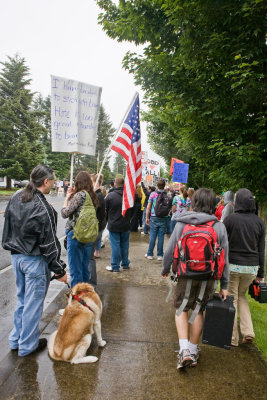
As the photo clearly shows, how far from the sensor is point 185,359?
9.68 ft

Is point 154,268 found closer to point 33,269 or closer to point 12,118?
point 33,269

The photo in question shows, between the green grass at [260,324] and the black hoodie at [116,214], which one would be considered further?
the black hoodie at [116,214]

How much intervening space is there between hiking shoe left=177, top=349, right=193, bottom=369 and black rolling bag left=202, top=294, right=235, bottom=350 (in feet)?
0.88

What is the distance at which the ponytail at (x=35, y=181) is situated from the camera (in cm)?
307

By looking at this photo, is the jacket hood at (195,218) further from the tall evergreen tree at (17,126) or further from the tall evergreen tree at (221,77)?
the tall evergreen tree at (17,126)

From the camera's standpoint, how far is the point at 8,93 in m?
36.5

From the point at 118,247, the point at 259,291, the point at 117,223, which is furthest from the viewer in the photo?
the point at 118,247

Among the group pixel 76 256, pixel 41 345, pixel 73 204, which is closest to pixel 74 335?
pixel 41 345

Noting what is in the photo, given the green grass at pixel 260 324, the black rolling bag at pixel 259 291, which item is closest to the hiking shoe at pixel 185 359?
the green grass at pixel 260 324

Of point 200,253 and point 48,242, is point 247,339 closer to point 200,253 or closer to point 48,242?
point 200,253

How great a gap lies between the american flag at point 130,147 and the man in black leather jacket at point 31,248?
2.02 m

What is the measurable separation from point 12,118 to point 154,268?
3338cm

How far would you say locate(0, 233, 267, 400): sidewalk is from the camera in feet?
8.80

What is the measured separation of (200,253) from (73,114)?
296 centimetres
